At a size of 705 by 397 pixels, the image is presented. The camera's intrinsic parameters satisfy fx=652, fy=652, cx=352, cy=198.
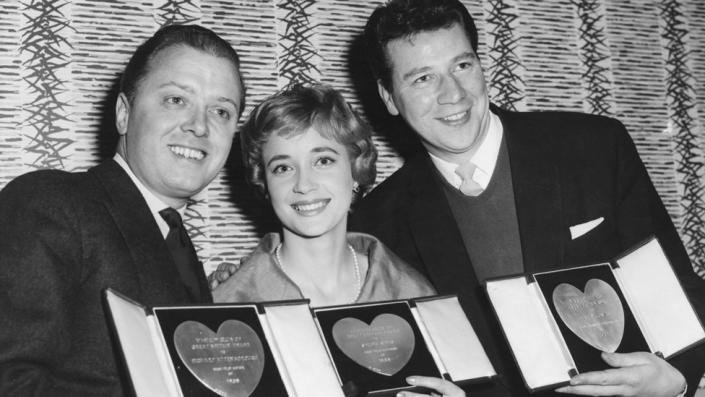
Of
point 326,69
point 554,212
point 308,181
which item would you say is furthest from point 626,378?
point 326,69

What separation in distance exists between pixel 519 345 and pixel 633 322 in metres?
0.34

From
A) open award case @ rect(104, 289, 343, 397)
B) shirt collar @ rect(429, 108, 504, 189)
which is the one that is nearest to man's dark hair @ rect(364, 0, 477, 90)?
shirt collar @ rect(429, 108, 504, 189)

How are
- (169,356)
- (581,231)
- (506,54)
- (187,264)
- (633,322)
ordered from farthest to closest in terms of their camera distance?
1. (506,54)
2. (581,231)
3. (187,264)
4. (633,322)
5. (169,356)

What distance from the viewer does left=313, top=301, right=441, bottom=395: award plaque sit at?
4.76ft

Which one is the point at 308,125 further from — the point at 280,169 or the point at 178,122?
the point at 178,122

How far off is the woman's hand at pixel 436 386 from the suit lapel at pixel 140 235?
0.59 meters

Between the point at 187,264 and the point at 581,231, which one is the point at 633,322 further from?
the point at 187,264

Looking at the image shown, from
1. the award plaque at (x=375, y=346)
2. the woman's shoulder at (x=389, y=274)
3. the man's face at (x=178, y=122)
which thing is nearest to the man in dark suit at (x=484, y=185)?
the woman's shoulder at (x=389, y=274)

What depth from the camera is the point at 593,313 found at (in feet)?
5.31

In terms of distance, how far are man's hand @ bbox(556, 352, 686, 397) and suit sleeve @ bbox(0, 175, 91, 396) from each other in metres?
1.13

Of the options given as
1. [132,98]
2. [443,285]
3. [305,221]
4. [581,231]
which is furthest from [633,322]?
[132,98]

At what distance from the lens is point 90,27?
8.34ft

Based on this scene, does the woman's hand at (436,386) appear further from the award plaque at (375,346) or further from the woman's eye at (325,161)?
the woman's eye at (325,161)

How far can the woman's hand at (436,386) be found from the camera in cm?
147
